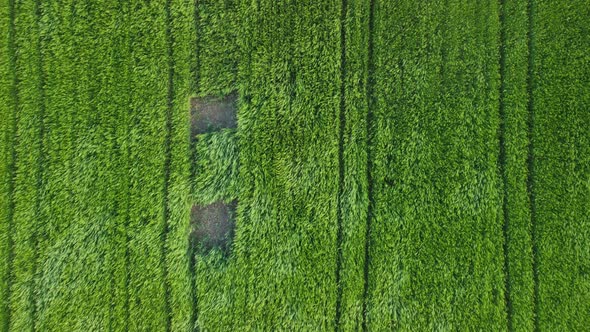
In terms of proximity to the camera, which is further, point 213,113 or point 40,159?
point 213,113

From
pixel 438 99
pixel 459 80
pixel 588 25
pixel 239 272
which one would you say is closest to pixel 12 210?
pixel 239 272

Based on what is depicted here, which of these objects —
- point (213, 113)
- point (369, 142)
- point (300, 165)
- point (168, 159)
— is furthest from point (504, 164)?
point (168, 159)

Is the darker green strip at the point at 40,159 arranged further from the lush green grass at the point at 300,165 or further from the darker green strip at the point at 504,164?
the darker green strip at the point at 504,164

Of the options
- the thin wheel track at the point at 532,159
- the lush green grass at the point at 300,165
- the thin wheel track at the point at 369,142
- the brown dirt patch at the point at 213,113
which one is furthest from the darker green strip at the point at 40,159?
the thin wheel track at the point at 532,159

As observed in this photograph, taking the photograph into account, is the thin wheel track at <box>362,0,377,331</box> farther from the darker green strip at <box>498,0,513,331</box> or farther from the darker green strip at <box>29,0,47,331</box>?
the darker green strip at <box>29,0,47,331</box>

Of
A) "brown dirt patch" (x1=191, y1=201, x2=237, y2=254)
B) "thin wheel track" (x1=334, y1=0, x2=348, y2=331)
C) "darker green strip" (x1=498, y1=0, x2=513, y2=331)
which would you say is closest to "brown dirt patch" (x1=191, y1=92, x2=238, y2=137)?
"brown dirt patch" (x1=191, y1=201, x2=237, y2=254)

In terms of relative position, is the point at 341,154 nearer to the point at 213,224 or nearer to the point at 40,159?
the point at 213,224

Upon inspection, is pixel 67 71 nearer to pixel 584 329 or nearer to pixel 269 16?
pixel 269 16
